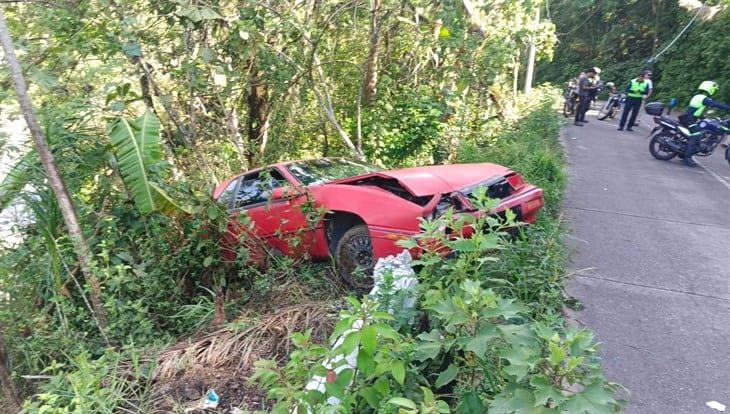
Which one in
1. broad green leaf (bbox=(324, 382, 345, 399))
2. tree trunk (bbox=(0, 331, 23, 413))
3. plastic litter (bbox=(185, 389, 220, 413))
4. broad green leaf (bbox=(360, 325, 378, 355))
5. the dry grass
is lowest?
tree trunk (bbox=(0, 331, 23, 413))

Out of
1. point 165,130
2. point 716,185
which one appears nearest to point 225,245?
point 165,130

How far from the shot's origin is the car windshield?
584cm

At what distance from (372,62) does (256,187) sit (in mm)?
5164

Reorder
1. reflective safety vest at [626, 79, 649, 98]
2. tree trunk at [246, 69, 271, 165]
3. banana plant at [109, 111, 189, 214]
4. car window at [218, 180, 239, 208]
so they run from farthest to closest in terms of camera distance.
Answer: reflective safety vest at [626, 79, 649, 98]
tree trunk at [246, 69, 271, 165]
car window at [218, 180, 239, 208]
banana plant at [109, 111, 189, 214]

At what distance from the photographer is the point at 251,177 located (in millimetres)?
6266

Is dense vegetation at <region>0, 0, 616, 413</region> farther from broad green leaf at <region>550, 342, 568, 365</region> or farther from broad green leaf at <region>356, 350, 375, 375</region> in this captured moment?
broad green leaf at <region>356, 350, 375, 375</region>

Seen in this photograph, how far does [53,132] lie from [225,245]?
196 cm

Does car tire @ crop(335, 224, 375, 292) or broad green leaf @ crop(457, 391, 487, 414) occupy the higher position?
broad green leaf @ crop(457, 391, 487, 414)

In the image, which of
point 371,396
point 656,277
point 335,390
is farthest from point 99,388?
point 656,277

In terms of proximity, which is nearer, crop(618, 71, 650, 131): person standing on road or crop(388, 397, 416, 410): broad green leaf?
crop(388, 397, 416, 410): broad green leaf

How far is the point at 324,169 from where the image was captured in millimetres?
6199

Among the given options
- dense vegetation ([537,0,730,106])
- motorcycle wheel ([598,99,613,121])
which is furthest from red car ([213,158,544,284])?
dense vegetation ([537,0,730,106])

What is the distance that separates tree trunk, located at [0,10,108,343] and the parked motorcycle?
36.0 feet

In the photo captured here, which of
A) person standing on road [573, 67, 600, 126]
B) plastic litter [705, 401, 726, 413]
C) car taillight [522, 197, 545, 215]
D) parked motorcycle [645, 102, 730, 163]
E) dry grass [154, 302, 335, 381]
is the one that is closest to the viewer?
plastic litter [705, 401, 726, 413]
